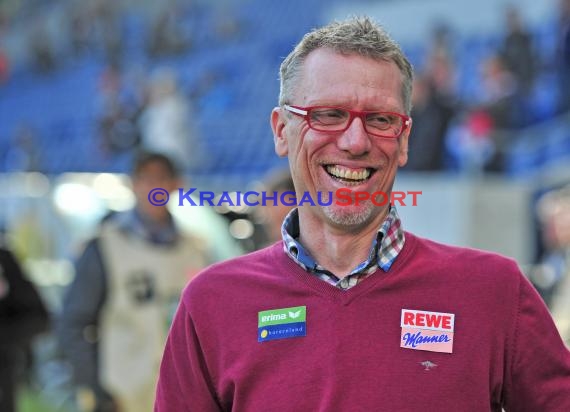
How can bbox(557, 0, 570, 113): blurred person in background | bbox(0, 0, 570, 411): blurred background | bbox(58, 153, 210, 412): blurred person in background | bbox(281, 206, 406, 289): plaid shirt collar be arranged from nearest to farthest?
bbox(281, 206, 406, 289): plaid shirt collar, bbox(58, 153, 210, 412): blurred person in background, bbox(0, 0, 570, 411): blurred background, bbox(557, 0, 570, 113): blurred person in background

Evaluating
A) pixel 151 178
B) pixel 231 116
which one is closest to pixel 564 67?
pixel 151 178

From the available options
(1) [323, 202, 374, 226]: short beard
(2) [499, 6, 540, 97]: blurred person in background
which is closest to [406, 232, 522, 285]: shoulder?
(1) [323, 202, 374, 226]: short beard

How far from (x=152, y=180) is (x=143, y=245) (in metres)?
0.34

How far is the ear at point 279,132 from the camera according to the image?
6.61 feet

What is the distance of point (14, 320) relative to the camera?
15.2 feet

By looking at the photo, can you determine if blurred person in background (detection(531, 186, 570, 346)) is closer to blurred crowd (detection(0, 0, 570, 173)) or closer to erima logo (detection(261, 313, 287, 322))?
erima logo (detection(261, 313, 287, 322))

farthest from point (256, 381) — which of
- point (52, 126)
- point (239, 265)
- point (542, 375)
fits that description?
point (52, 126)

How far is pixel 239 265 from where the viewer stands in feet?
6.49

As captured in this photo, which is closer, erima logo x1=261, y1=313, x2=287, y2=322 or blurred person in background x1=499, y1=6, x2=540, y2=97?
erima logo x1=261, y1=313, x2=287, y2=322

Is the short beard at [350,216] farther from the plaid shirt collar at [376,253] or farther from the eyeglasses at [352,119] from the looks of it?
the eyeglasses at [352,119]

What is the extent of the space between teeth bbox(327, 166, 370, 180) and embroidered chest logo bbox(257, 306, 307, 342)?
10.3 inches

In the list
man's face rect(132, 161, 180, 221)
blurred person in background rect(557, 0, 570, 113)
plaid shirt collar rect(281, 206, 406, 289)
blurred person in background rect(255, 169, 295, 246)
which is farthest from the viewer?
blurred person in background rect(557, 0, 570, 113)

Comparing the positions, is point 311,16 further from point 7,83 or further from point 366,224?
point 366,224

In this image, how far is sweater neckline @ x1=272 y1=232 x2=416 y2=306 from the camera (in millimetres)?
1823
